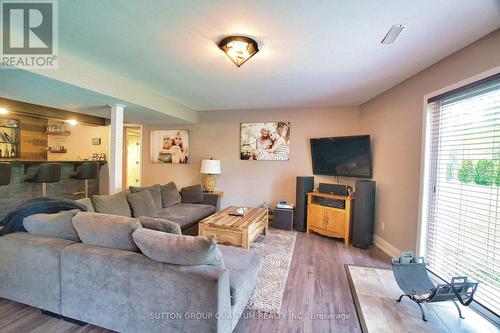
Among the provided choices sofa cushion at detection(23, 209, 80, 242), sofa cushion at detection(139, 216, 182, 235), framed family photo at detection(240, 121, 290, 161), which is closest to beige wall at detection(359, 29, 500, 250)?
framed family photo at detection(240, 121, 290, 161)

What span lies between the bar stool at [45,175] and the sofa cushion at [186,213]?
2.35 m

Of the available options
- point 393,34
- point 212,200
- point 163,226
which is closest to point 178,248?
point 163,226

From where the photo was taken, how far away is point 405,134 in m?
3.04

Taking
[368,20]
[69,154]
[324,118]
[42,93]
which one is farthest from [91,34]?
[69,154]

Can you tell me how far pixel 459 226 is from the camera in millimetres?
2236

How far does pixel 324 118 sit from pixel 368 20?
9.69 ft

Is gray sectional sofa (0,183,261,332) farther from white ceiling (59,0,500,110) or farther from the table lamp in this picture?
the table lamp

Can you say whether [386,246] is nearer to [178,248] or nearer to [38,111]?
[178,248]

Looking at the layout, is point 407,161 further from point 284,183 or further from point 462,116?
point 284,183

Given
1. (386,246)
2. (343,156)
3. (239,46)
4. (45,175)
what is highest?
(239,46)

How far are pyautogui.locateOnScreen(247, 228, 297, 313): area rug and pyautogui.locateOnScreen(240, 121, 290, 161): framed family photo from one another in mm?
1603

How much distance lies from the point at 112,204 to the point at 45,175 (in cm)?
238

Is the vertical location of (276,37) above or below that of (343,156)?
above

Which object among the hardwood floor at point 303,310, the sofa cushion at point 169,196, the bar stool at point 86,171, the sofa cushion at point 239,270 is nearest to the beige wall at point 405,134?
the hardwood floor at point 303,310
